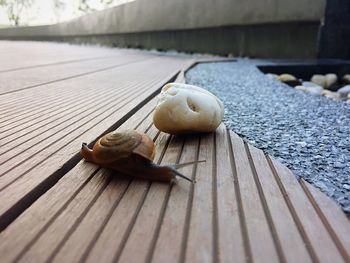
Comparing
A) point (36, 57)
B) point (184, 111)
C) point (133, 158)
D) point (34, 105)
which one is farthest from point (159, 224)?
point (36, 57)

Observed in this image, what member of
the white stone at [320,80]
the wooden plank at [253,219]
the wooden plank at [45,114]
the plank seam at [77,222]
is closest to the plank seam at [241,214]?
the wooden plank at [253,219]

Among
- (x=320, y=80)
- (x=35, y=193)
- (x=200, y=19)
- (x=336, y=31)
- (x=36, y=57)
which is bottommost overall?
(x=320, y=80)

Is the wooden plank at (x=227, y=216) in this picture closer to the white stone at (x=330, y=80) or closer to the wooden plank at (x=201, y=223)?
the wooden plank at (x=201, y=223)

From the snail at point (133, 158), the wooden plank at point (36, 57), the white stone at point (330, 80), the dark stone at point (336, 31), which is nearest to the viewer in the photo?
the snail at point (133, 158)

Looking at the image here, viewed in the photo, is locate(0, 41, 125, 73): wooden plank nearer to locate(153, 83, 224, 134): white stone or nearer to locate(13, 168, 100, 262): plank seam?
locate(153, 83, 224, 134): white stone

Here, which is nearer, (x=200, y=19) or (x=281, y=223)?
(x=281, y=223)

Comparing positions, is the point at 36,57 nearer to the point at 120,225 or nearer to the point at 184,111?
the point at 184,111
